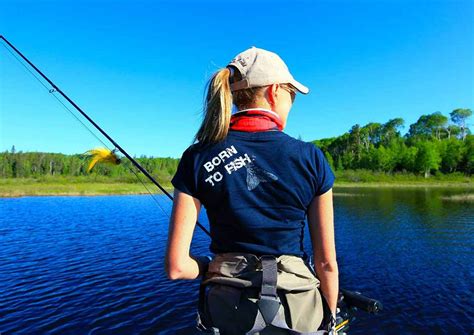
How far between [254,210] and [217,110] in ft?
2.24

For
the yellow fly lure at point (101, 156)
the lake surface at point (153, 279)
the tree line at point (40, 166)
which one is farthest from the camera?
the tree line at point (40, 166)

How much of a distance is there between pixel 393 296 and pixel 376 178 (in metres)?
87.7

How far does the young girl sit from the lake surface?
9.00 m

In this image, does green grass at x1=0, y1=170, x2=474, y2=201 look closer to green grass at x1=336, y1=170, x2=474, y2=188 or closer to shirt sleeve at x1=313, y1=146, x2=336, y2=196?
green grass at x1=336, y1=170, x2=474, y2=188

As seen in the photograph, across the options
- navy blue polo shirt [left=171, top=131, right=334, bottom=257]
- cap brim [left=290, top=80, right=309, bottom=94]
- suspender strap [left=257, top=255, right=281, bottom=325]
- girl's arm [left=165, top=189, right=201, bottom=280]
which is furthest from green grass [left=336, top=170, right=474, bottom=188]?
girl's arm [left=165, top=189, right=201, bottom=280]

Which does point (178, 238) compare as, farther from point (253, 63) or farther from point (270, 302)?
point (253, 63)

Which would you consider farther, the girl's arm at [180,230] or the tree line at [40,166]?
the tree line at [40,166]

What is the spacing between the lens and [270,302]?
1827 millimetres

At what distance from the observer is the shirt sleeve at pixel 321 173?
1924 mm

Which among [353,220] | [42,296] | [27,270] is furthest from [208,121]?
[353,220]

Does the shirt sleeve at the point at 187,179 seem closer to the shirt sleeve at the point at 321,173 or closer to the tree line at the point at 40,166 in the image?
the shirt sleeve at the point at 321,173

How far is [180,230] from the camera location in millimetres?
1916

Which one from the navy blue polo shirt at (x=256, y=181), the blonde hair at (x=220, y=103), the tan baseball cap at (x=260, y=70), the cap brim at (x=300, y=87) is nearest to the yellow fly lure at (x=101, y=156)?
the blonde hair at (x=220, y=103)

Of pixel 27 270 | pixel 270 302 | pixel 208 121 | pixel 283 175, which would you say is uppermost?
pixel 208 121
